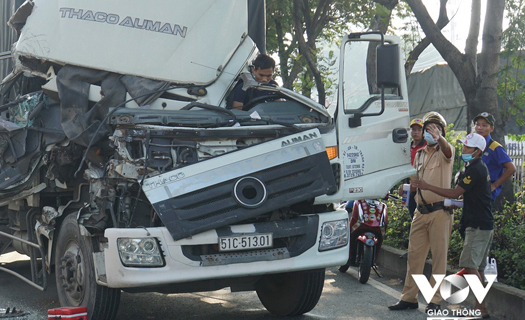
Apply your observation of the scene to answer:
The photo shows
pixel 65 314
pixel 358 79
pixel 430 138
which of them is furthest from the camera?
pixel 358 79

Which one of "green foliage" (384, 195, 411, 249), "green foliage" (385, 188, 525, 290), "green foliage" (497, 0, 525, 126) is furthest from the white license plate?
"green foliage" (497, 0, 525, 126)

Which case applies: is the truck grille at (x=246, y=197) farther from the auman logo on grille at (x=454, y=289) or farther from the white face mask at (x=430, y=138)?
the auman logo on grille at (x=454, y=289)

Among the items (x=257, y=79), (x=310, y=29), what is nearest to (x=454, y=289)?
(x=257, y=79)

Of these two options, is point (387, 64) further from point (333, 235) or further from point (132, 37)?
point (132, 37)

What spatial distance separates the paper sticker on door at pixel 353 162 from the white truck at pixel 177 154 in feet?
0.04

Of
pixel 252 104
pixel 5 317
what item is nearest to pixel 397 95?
pixel 252 104

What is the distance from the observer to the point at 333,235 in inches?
241

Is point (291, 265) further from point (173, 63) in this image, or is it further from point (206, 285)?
point (173, 63)

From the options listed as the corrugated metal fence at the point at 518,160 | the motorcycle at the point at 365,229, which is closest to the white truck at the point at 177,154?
the motorcycle at the point at 365,229

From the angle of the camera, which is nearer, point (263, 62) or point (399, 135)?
point (399, 135)

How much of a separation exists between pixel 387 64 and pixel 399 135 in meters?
0.69

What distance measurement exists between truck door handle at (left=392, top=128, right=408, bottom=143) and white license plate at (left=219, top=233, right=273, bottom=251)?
1.65 metres

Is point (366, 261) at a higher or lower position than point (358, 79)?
lower

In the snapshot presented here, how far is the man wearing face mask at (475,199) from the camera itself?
21.9ft
